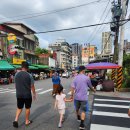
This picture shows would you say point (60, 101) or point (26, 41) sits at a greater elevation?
point (26, 41)

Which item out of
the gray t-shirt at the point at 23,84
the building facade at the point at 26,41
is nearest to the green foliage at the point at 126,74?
the gray t-shirt at the point at 23,84

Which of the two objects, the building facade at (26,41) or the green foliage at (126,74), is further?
the building facade at (26,41)

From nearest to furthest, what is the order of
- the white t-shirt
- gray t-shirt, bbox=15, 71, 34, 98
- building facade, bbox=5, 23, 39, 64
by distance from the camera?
gray t-shirt, bbox=15, 71, 34, 98
the white t-shirt
building facade, bbox=5, 23, 39, 64

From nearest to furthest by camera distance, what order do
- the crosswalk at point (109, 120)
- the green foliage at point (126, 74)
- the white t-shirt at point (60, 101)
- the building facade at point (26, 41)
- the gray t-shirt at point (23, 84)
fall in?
the gray t-shirt at point (23, 84)
the crosswalk at point (109, 120)
the white t-shirt at point (60, 101)
the green foliage at point (126, 74)
the building facade at point (26, 41)

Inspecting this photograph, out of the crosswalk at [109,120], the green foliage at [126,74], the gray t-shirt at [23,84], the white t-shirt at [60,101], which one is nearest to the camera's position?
the gray t-shirt at [23,84]

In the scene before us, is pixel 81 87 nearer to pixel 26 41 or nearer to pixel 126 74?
pixel 126 74

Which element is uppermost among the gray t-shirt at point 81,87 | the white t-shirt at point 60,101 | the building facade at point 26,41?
the building facade at point 26,41

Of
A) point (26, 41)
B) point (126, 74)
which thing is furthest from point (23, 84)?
point (26, 41)

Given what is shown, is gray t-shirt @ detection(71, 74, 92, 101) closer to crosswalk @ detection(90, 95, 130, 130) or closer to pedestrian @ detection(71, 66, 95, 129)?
pedestrian @ detection(71, 66, 95, 129)

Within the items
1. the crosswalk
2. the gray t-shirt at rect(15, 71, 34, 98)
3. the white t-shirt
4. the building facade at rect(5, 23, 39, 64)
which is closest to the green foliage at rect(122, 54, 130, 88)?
the crosswalk

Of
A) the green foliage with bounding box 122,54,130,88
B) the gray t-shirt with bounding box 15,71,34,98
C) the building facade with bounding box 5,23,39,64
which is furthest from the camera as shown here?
the building facade with bounding box 5,23,39,64

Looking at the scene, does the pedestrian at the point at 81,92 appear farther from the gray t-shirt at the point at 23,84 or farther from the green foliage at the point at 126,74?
the green foliage at the point at 126,74

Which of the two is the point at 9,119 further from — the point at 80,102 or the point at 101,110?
the point at 101,110

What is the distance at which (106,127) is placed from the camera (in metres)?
7.38
